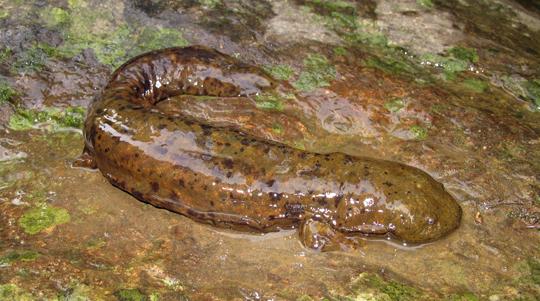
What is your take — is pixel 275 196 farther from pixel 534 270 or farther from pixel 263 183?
pixel 534 270

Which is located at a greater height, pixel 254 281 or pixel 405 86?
pixel 405 86

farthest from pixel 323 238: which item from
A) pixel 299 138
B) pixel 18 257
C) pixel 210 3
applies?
pixel 210 3

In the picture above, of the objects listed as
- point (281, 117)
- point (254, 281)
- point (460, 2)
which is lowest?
point (254, 281)

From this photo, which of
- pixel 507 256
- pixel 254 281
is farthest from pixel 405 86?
pixel 254 281

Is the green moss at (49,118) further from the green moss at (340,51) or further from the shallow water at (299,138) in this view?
the green moss at (340,51)

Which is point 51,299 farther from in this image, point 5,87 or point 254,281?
point 5,87

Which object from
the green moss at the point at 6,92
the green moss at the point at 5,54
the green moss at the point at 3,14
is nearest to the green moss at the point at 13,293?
the green moss at the point at 6,92

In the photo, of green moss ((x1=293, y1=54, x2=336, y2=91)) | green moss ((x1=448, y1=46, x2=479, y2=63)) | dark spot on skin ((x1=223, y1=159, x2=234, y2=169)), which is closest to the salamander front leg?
dark spot on skin ((x1=223, y1=159, x2=234, y2=169))
